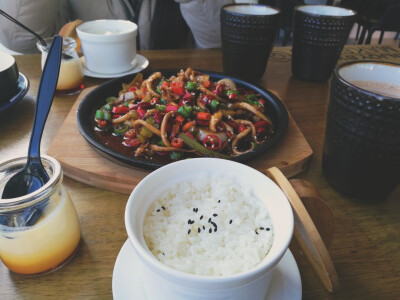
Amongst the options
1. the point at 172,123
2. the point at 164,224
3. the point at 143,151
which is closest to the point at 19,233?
the point at 164,224

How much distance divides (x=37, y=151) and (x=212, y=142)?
0.64m

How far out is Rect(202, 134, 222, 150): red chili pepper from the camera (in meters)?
1.26

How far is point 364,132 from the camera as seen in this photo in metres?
0.94

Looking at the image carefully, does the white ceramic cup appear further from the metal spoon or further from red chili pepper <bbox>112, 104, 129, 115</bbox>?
the metal spoon

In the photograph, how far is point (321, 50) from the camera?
179 cm

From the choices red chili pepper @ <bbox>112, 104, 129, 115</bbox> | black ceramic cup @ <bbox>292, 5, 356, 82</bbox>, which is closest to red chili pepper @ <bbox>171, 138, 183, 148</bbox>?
red chili pepper @ <bbox>112, 104, 129, 115</bbox>

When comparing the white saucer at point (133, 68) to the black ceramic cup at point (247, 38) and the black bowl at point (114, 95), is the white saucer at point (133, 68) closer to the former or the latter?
the black bowl at point (114, 95)

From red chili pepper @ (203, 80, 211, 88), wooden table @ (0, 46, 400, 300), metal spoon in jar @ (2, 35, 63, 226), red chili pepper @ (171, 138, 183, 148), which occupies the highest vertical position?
metal spoon in jar @ (2, 35, 63, 226)

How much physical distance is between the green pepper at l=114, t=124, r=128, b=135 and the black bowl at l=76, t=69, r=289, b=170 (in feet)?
0.30

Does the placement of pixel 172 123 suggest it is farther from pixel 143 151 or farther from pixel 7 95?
pixel 7 95

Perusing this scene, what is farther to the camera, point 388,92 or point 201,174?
point 388,92

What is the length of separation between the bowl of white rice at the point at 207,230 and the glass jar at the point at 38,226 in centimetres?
21

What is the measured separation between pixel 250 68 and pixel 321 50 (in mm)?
404

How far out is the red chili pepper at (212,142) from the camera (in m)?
1.26
